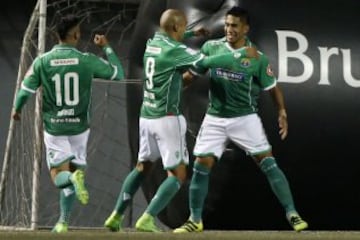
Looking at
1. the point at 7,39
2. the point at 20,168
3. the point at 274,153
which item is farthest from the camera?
the point at 7,39

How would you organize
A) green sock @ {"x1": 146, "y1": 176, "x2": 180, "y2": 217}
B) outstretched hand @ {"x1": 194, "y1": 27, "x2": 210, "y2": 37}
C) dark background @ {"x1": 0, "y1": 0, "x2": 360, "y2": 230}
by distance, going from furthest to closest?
dark background @ {"x1": 0, "y1": 0, "x2": 360, "y2": 230} → outstretched hand @ {"x1": 194, "y1": 27, "x2": 210, "y2": 37} → green sock @ {"x1": 146, "y1": 176, "x2": 180, "y2": 217}

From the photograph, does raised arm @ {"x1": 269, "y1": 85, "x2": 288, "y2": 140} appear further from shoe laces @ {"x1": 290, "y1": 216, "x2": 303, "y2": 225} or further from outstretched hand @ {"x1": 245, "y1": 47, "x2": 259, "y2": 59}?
shoe laces @ {"x1": 290, "y1": 216, "x2": 303, "y2": 225}

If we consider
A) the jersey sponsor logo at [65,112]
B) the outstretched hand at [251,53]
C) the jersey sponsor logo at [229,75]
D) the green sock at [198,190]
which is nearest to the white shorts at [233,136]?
the green sock at [198,190]

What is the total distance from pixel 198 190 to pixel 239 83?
2.30ft

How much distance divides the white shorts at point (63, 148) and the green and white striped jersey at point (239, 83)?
0.87 meters

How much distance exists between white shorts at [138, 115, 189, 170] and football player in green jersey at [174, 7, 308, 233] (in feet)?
0.65

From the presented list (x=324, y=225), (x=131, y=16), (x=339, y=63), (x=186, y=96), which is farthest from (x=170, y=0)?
(x=131, y=16)

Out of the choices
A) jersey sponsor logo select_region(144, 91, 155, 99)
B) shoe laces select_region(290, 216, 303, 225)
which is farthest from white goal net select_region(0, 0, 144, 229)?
shoe laces select_region(290, 216, 303, 225)

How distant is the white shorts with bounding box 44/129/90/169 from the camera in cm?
617

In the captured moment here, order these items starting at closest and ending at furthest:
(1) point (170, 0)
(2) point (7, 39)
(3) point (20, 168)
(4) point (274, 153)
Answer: (4) point (274, 153), (1) point (170, 0), (3) point (20, 168), (2) point (7, 39)

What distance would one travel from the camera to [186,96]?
6898mm

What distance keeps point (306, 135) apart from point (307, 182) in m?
0.33

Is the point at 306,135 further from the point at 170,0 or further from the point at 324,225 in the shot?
the point at 170,0

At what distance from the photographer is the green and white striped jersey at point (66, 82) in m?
6.14
